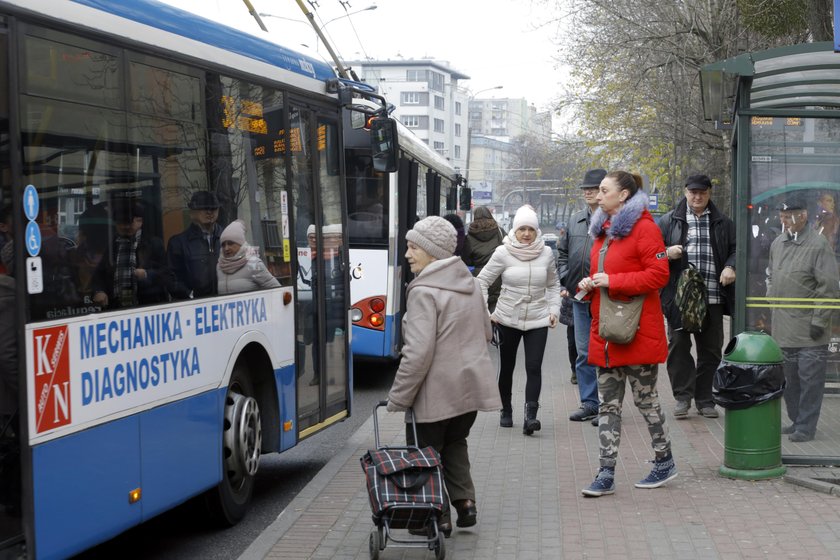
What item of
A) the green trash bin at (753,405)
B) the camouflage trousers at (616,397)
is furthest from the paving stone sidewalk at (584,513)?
the camouflage trousers at (616,397)

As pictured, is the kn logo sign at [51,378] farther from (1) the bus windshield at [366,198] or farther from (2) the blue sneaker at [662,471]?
(1) the bus windshield at [366,198]

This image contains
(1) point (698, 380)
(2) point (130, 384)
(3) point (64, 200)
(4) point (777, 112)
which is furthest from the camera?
(1) point (698, 380)

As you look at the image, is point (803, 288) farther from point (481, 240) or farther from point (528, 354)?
point (481, 240)

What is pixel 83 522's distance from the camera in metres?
4.86

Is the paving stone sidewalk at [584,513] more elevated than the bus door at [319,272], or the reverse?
the bus door at [319,272]

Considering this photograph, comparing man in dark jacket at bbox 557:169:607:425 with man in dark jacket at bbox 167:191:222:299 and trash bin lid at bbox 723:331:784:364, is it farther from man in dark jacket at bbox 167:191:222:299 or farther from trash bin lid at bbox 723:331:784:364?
man in dark jacket at bbox 167:191:222:299

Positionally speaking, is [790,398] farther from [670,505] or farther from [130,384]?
[130,384]

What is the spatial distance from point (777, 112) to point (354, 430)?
489cm

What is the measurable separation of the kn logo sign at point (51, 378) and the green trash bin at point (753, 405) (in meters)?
4.44

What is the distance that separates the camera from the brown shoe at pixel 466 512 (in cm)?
619

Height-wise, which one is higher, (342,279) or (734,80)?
(734,80)

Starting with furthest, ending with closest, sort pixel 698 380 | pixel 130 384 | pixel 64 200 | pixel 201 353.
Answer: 1. pixel 698 380
2. pixel 201 353
3. pixel 130 384
4. pixel 64 200

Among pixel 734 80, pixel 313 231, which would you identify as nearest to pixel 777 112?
pixel 734 80

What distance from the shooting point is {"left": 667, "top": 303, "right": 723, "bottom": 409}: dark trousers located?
9680 mm
